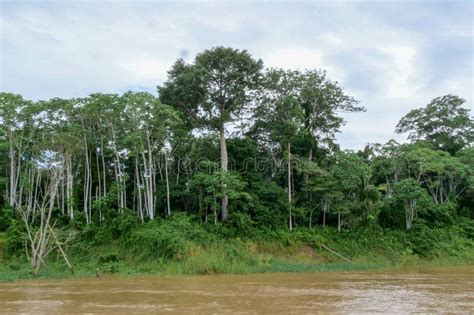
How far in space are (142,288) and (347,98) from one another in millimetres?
20163

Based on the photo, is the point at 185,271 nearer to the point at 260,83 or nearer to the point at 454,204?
the point at 260,83

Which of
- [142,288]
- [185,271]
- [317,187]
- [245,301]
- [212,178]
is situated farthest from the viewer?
[317,187]

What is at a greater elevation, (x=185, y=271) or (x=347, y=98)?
(x=347, y=98)

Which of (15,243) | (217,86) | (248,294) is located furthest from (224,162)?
(248,294)

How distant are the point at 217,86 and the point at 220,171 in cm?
510

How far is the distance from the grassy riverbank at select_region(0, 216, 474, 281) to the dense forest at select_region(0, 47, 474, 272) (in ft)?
0.42

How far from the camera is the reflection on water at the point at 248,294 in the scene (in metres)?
13.2

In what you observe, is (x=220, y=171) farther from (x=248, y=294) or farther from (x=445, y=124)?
(x=445, y=124)

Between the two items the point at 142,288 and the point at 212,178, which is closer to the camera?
the point at 142,288

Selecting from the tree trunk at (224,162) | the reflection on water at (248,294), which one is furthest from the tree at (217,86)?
the reflection on water at (248,294)

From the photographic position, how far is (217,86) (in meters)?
29.1

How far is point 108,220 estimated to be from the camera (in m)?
28.4

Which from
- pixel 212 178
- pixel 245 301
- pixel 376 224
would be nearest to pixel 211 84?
pixel 212 178

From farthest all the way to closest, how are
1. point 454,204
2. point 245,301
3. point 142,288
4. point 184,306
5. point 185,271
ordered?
point 454,204 < point 185,271 < point 142,288 < point 245,301 < point 184,306
